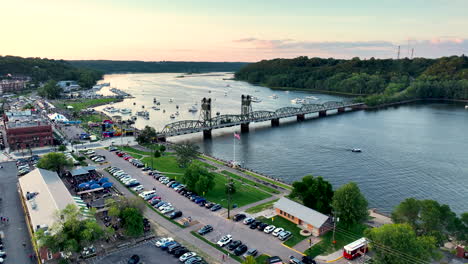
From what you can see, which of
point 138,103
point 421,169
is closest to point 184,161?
point 421,169

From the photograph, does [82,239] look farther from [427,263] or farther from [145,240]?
[427,263]

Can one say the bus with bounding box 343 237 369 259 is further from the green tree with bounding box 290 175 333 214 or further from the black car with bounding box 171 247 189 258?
the black car with bounding box 171 247 189 258

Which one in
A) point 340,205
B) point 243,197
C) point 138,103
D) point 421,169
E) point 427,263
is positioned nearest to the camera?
point 427,263

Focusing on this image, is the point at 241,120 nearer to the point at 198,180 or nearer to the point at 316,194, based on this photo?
the point at 198,180

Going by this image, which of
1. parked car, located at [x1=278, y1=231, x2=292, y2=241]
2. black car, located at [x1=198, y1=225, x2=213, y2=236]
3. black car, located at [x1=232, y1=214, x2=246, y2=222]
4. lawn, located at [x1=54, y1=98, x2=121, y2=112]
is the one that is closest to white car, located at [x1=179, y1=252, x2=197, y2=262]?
black car, located at [x1=198, y1=225, x2=213, y2=236]

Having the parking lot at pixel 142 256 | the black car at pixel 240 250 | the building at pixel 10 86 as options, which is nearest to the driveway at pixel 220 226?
the black car at pixel 240 250
